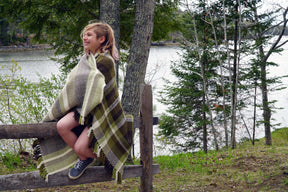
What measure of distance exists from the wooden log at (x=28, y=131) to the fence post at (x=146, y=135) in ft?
3.79

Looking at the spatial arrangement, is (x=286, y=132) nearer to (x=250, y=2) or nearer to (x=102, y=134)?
(x=250, y=2)

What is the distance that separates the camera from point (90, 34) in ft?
10.0

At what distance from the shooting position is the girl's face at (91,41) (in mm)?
3059

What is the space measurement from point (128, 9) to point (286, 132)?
36.1 ft

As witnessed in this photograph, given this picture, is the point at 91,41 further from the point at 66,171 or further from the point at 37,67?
the point at 37,67

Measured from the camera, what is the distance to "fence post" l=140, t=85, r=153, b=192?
12.4 ft

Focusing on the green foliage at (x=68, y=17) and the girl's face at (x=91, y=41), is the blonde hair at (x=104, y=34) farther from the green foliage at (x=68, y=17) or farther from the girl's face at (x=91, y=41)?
the green foliage at (x=68, y=17)

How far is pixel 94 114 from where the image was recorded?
9.56 feet

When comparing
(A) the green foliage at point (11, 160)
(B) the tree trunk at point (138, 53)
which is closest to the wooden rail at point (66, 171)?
(B) the tree trunk at point (138, 53)

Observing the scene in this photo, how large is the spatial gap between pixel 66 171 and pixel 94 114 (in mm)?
689

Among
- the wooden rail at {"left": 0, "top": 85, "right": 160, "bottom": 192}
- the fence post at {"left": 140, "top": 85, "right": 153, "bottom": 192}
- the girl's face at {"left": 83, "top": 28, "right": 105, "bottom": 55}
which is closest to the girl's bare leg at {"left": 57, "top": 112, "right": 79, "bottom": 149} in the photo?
the wooden rail at {"left": 0, "top": 85, "right": 160, "bottom": 192}

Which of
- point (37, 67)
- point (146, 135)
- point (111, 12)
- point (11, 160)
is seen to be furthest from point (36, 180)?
point (37, 67)

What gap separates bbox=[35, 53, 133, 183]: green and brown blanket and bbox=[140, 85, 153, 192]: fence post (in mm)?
481

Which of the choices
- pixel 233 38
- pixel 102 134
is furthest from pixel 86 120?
pixel 233 38
